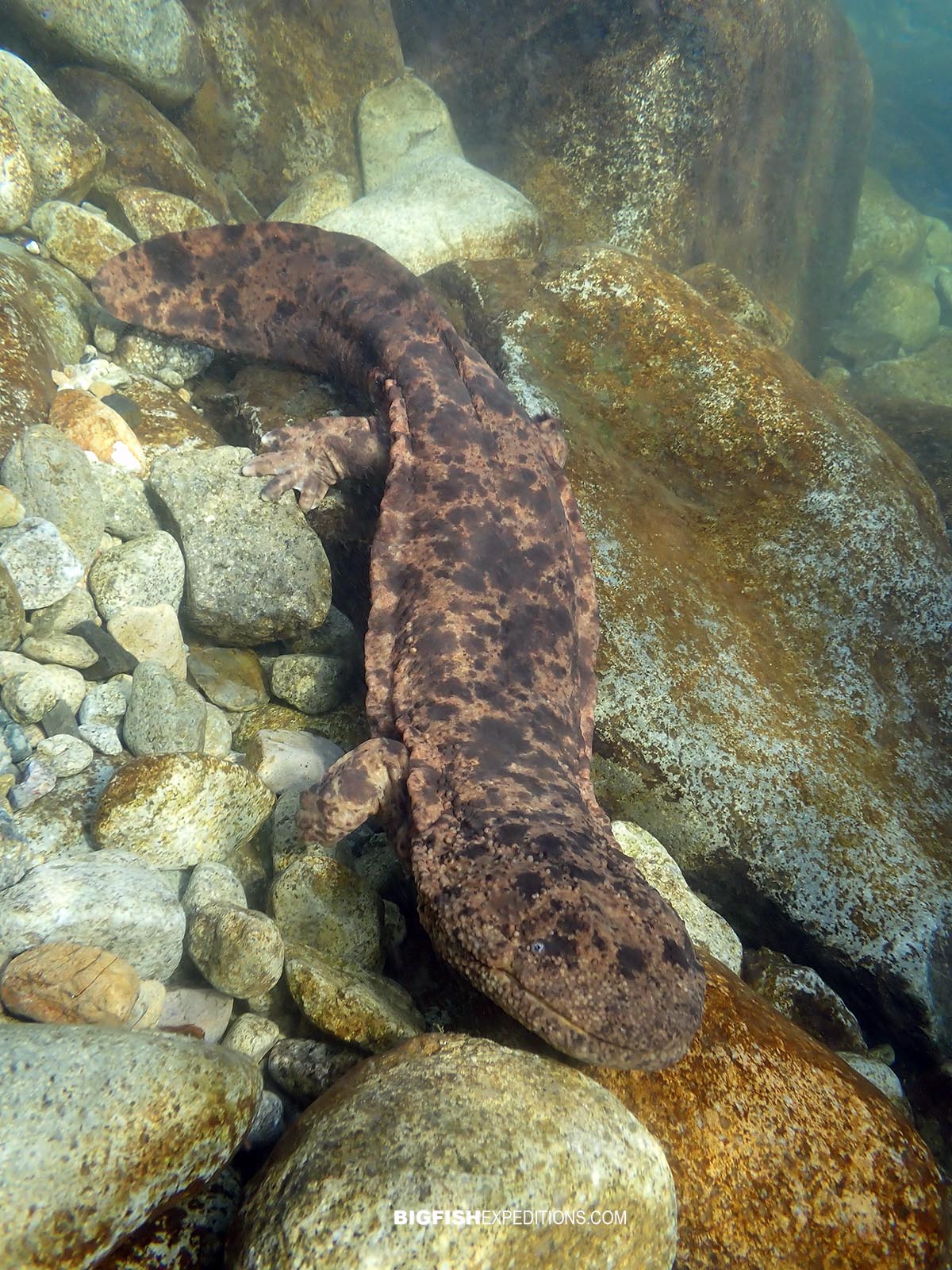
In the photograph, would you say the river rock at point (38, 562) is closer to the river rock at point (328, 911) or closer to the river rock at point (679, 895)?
the river rock at point (328, 911)

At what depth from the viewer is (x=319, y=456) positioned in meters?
4.90

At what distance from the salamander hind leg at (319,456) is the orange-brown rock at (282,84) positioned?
16.8ft

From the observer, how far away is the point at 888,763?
15.6ft

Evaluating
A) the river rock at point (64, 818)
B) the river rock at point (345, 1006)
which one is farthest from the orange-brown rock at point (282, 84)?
the river rock at point (345, 1006)

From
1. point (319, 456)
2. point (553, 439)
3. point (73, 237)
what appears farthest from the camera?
point (73, 237)

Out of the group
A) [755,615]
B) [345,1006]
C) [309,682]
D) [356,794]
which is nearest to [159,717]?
[309,682]

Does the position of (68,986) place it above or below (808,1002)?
below

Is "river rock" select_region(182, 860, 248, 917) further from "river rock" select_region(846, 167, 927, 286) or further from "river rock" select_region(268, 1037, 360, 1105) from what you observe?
"river rock" select_region(846, 167, 927, 286)

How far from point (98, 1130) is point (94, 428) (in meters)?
4.02

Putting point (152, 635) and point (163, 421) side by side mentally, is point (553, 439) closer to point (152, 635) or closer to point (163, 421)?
point (163, 421)

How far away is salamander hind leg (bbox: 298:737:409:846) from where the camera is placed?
11.5 ft

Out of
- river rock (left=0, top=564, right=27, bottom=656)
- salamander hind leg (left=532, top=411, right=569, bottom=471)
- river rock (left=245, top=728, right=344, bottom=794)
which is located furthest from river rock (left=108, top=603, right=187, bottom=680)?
salamander hind leg (left=532, top=411, right=569, bottom=471)

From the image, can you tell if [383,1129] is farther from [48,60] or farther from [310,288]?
[48,60]

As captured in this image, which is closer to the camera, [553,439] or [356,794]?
[356,794]
